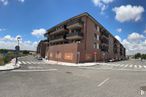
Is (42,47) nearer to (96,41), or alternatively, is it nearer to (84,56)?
(96,41)

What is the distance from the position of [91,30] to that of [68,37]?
251 inches

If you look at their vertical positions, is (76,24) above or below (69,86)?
above

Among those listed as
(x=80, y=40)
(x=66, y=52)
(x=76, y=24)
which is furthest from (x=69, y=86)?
(x=66, y=52)

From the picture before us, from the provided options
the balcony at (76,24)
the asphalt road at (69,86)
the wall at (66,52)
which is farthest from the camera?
the balcony at (76,24)

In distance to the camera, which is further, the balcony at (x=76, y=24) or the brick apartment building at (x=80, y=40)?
the balcony at (x=76, y=24)

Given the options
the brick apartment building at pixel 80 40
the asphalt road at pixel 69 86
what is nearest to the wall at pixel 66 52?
the brick apartment building at pixel 80 40

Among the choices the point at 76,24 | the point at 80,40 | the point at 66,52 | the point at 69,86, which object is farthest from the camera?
the point at 66,52

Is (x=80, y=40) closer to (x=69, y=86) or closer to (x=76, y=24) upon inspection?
(x=76, y=24)

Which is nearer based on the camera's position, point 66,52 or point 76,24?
point 76,24

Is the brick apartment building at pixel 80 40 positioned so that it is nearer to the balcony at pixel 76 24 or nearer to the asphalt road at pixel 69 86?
the balcony at pixel 76 24

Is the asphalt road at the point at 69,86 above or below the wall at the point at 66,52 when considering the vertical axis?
below

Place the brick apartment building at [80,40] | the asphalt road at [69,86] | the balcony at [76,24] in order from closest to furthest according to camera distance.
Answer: the asphalt road at [69,86], the brick apartment building at [80,40], the balcony at [76,24]

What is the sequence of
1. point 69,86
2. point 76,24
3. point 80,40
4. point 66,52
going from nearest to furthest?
point 69,86 < point 76,24 < point 80,40 < point 66,52

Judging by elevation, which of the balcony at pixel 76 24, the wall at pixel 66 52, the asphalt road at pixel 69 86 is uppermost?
the balcony at pixel 76 24
